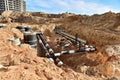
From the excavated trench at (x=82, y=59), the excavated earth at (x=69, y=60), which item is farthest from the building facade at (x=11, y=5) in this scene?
the excavated trench at (x=82, y=59)

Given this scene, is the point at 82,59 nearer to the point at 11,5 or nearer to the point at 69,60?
the point at 69,60

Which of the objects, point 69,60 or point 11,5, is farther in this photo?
point 11,5

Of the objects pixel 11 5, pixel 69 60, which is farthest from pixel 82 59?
pixel 11 5

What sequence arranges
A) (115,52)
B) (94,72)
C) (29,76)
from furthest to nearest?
(115,52), (94,72), (29,76)

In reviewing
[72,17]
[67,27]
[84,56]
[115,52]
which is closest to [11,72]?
[84,56]

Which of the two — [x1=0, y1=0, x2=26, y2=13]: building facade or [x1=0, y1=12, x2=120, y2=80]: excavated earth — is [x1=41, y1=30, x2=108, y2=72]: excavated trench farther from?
[x1=0, y1=0, x2=26, y2=13]: building facade

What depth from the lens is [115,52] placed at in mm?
10086

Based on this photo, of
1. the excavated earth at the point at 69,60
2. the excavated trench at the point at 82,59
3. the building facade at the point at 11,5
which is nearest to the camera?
the excavated earth at the point at 69,60

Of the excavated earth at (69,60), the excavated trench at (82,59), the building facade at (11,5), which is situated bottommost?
the excavated trench at (82,59)

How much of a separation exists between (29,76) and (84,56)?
6.32 metres

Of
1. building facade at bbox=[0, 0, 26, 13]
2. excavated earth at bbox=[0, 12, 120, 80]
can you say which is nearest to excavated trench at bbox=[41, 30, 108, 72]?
excavated earth at bbox=[0, 12, 120, 80]

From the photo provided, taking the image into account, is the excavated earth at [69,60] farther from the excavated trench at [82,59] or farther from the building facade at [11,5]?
the building facade at [11,5]

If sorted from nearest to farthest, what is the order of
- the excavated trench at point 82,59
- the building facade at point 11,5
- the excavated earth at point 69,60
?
the excavated earth at point 69,60 < the excavated trench at point 82,59 < the building facade at point 11,5

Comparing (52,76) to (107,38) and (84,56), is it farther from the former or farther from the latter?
(107,38)
